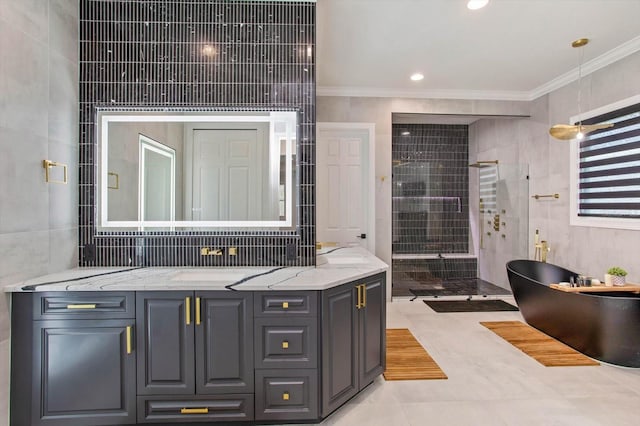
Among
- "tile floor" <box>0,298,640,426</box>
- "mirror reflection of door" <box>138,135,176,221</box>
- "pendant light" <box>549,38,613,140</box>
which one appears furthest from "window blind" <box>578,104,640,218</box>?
"mirror reflection of door" <box>138,135,176,221</box>

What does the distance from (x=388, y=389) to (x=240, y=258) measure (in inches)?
57.6

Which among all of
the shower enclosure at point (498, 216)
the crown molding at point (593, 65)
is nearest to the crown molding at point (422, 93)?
the crown molding at point (593, 65)

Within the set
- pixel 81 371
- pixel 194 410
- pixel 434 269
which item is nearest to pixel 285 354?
pixel 194 410

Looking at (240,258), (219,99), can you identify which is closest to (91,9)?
(219,99)

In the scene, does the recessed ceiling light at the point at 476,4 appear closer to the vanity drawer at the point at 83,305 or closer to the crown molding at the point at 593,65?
the crown molding at the point at 593,65

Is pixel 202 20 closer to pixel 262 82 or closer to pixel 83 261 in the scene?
pixel 262 82

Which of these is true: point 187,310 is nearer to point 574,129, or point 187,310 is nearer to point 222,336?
point 222,336

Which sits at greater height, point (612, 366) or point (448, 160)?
point (448, 160)

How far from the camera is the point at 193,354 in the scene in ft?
6.69

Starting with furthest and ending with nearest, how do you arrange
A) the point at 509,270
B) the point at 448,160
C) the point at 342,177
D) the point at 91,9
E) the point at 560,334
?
the point at 448,160, the point at 342,177, the point at 509,270, the point at 560,334, the point at 91,9

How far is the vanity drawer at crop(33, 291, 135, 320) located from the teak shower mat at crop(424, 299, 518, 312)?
12.1 feet

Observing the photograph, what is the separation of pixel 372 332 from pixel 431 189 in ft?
13.6

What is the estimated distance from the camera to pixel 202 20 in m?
2.58

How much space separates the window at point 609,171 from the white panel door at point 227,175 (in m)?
3.59
